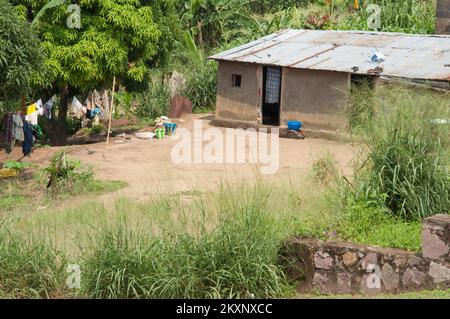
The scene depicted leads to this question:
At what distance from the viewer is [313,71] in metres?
21.8

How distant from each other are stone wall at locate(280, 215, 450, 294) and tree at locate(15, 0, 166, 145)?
40.4ft

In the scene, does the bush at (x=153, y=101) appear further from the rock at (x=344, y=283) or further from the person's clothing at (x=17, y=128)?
the rock at (x=344, y=283)

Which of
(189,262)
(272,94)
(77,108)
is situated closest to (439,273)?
(189,262)

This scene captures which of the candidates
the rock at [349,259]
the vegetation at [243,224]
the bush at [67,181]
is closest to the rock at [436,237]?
the vegetation at [243,224]

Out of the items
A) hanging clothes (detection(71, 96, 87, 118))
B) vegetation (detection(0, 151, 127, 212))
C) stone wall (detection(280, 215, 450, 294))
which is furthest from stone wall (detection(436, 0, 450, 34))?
stone wall (detection(280, 215, 450, 294))

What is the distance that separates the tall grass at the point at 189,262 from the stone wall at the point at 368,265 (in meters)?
0.47

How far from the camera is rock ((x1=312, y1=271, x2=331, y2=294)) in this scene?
9281 millimetres

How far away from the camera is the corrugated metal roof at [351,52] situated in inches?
811

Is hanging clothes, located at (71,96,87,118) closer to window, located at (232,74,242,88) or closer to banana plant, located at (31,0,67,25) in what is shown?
banana plant, located at (31,0,67,25)

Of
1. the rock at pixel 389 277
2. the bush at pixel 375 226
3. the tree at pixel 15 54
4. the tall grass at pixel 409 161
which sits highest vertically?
the tree at pixel 15 54

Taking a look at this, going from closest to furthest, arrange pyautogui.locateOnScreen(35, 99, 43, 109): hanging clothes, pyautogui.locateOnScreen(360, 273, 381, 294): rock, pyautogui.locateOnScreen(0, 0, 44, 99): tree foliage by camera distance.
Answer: pyautogui.locateOnScreen(360, 273, 381, 294): rock
pyautogui.locateOnScreen(0, 0, 44, 99): tree foliage
pyautogui.locateOnScreen(35, 99, 43, 109): hanging clothes

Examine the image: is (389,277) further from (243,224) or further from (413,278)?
(243,224)
